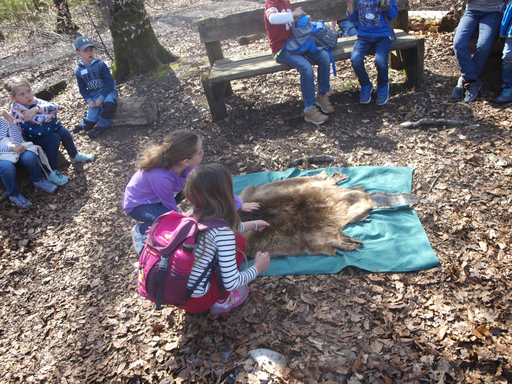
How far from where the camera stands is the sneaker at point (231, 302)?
8.90 feet

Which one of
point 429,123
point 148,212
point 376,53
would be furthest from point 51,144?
A: point 429,123

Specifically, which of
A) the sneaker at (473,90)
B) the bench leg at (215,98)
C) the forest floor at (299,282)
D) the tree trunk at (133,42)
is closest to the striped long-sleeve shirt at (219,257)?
the forest floor at (299,282)

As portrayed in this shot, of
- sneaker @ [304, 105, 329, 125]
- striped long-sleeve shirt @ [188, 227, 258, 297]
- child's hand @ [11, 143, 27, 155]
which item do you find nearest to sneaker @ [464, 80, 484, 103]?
sneaker @ [304, 105, 329, 125]

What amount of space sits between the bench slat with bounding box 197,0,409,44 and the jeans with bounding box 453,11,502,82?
1.15 metres

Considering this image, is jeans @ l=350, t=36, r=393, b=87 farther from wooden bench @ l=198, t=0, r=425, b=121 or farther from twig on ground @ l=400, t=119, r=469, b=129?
twig on ground @ l=400, t=119, r=469, b=129

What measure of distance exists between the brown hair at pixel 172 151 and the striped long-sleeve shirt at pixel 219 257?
3.10ft

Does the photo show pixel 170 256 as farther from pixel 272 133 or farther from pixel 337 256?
pixel 272 133

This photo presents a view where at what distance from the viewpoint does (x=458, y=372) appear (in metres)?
2.14

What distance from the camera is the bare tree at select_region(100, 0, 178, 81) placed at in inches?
255

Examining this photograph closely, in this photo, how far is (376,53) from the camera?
15.9 feet

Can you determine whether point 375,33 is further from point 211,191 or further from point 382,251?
point 211,191

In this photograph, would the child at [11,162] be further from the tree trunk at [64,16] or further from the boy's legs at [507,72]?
the boy's legs at [507,72]

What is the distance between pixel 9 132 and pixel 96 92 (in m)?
1.70

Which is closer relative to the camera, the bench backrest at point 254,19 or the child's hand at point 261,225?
the child's hand at point 261,225
